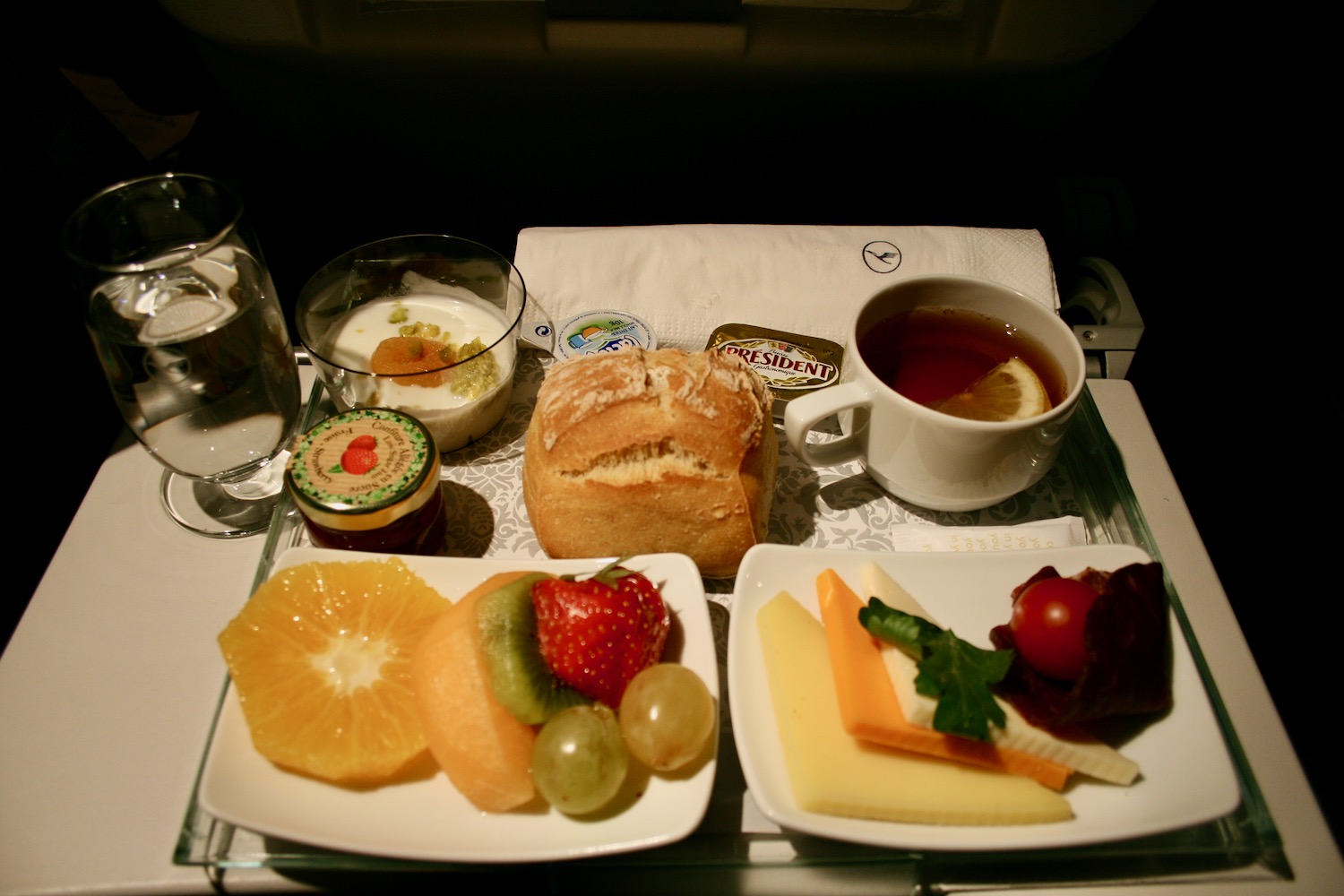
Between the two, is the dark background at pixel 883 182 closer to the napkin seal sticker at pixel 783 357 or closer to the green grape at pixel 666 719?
the napkin seal sticker at pixel 783 357

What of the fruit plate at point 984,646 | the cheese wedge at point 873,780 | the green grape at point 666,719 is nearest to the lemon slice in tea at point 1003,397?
the fruit plate at point 984,646

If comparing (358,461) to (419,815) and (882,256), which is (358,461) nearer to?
(419,815)

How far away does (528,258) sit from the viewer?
1513mm

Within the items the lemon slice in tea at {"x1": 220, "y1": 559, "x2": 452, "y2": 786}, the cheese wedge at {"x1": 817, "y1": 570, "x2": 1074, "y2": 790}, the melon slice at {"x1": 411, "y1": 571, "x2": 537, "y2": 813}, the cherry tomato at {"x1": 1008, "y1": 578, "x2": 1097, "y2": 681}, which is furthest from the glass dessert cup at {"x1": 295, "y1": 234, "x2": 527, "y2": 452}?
the cherry tomato at {"x1": 1008, "y1": 578, "x2": 1097, "y2": 681}

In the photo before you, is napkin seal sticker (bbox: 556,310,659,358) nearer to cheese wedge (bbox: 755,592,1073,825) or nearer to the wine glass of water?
the wine glass of water

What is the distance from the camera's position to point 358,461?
3.51ft

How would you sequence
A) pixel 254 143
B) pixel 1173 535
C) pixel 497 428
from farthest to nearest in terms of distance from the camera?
1. pixel 254 143
2. pixel 497 428
3. pixel 1173 535

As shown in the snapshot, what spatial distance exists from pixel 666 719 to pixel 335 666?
38 centimetres

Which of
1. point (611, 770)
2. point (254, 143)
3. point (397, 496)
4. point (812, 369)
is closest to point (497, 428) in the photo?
point (397, 496)

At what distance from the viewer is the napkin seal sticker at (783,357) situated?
4.42 ft

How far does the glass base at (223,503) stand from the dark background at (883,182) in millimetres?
785

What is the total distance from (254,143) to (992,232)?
5.63 feet

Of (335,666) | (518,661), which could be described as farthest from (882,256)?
(335,666)

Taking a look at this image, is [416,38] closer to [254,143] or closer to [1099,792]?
[254,143]
